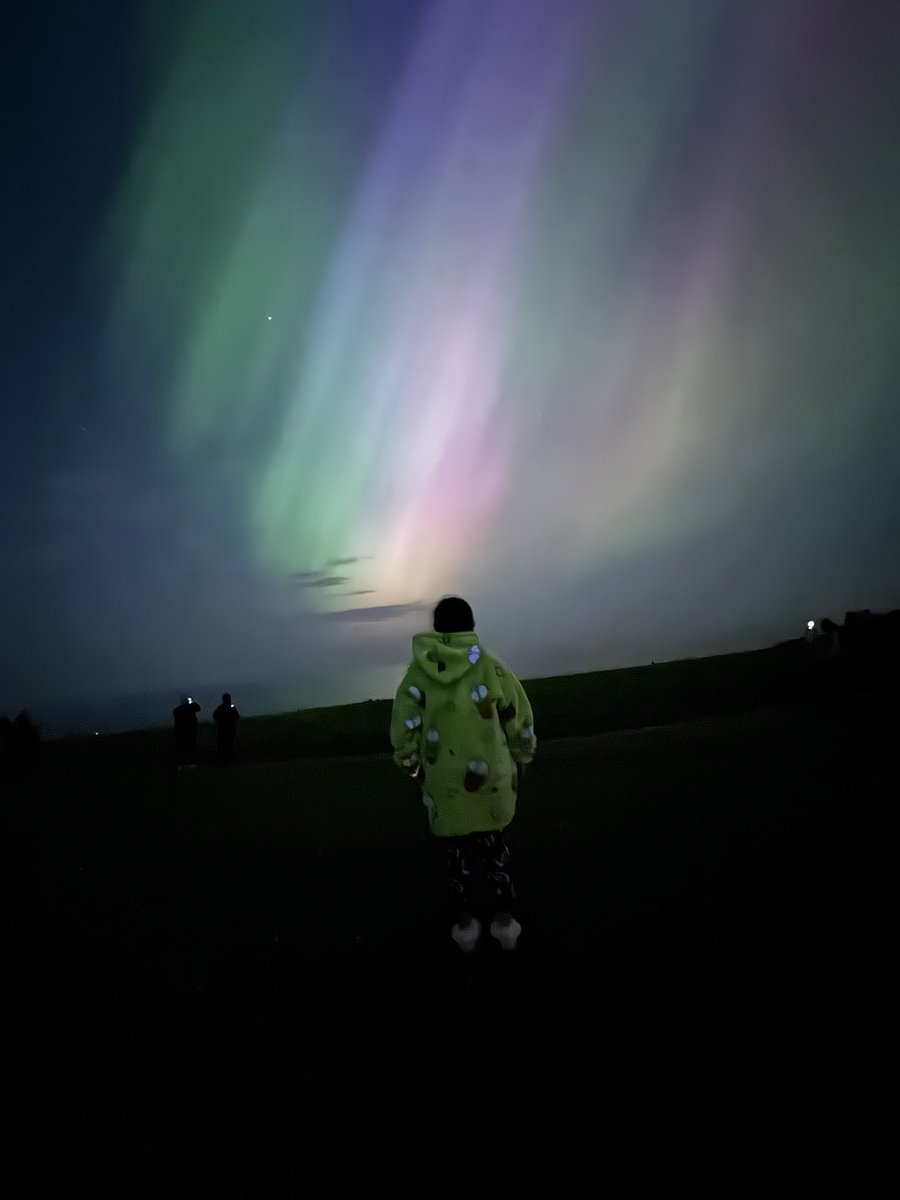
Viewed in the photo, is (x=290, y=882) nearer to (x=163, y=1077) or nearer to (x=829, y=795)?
(x=163, y=1077)

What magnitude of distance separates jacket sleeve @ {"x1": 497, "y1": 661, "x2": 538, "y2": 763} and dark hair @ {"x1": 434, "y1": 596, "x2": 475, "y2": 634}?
0.28 metres

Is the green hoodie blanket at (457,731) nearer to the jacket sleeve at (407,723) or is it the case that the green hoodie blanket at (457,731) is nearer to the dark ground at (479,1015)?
the jacket sleeve at (407,723)

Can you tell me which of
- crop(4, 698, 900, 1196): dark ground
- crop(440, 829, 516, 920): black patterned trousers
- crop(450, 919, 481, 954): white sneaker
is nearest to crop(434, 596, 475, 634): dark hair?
crop(440, 829, 516, 920): black patterned trousers

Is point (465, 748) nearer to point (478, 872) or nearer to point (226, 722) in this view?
point (478, 872)

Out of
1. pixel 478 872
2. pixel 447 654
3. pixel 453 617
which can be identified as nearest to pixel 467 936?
pixel 478 872

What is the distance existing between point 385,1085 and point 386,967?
51.6 inches

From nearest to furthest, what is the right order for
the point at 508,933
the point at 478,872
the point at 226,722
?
the point at 508,933 → the point at 478,872 → the point at 226,722

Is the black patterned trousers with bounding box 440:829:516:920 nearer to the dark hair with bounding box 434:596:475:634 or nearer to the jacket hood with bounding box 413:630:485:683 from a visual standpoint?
the jacket hood with bounding box 413:630:485:683

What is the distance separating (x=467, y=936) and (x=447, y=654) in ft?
5.07

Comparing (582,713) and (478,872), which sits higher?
(478,872)

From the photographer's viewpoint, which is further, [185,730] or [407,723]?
[185,730]

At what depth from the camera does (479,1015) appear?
3.93m

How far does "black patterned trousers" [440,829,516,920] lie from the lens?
4.73 metres

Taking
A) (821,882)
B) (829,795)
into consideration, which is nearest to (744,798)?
(829,795)
